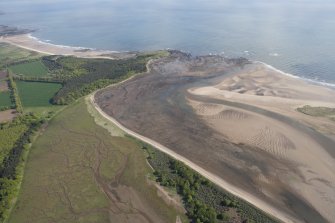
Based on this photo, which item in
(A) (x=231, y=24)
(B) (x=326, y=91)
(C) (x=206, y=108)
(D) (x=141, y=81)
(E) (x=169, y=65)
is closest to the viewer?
(C) (x=206, y=108)

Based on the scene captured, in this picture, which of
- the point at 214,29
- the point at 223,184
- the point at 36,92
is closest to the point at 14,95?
the point at 36,92

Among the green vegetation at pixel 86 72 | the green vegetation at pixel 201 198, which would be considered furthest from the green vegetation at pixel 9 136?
the green vegetation at pixel 201 198

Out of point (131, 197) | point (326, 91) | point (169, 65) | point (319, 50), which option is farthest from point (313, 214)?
point (319, 50)

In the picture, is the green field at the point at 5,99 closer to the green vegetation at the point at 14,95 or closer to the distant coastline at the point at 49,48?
the green vegetation at the point at 14,95

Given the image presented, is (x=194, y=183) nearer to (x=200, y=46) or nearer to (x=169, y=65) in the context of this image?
(x=169, y=65)

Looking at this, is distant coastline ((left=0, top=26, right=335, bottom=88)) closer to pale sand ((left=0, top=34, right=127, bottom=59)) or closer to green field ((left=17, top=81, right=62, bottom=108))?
pale sand ((left=0, top=34, right=127, bottom=59))

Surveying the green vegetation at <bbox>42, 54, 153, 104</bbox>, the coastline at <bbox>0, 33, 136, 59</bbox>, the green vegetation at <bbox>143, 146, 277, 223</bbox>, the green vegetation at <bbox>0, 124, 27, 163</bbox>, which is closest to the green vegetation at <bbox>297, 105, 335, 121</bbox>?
the green vegetation at <bbox>143, 146, 277, 223</bbox>

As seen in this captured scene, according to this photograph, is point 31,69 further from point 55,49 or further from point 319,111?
point 319,111
